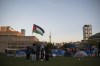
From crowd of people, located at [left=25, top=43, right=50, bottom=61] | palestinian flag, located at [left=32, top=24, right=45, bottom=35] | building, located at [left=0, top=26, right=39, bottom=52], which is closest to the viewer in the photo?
crowd of people, located at [left=25, top=43, right=50, bottom=61]

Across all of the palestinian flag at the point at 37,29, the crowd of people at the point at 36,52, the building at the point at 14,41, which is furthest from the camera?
the building at the point at 14,41

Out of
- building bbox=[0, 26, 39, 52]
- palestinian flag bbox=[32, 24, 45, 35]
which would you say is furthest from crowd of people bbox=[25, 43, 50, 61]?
building bbox=[0, 26, 39, 52]

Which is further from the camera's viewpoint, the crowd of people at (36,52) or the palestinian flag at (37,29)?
the palestinian flag at (37,29)

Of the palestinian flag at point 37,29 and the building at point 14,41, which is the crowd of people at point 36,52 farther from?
the building at point 14,41

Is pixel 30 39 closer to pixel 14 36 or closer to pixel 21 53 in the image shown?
pixel 14 36

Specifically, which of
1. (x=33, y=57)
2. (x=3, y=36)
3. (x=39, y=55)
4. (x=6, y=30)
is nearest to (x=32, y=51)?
(x=33, y=57)

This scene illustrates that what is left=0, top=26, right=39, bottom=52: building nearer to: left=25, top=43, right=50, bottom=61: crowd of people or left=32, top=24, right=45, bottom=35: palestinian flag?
left=32, top=24, right=45, bottom=35: palestinian flag

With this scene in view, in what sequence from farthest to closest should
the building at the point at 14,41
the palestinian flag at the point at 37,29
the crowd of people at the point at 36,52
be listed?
the building at the point at 14,41 → the palestinian flag at the point at 37,29 → the crowd of people at the point at 36,52

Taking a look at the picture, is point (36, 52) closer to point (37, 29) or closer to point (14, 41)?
point (37, 29)

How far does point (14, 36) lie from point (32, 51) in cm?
13605

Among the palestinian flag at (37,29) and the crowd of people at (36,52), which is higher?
the palestinian flag at (37,29)

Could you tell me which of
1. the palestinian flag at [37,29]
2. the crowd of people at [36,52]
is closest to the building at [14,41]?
the palestinian flag at [37,29]

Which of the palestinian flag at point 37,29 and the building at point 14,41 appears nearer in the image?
the palestinian flag at point 37,29

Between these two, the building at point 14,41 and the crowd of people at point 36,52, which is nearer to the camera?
the crowd of people at point 36,52
